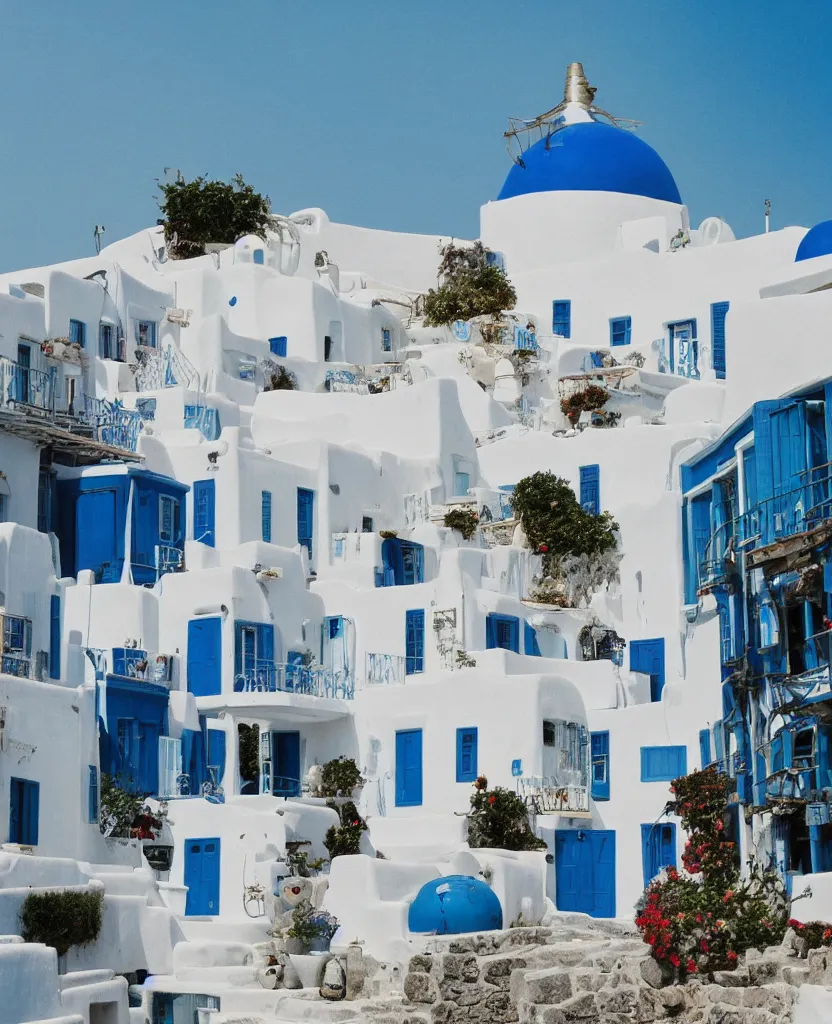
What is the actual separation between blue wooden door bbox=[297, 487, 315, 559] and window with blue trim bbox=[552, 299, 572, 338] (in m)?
15.4

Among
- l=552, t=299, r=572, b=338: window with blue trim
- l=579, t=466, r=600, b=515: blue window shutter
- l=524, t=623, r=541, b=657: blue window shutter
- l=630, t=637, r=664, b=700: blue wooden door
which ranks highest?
l=552, t=299, r=572, b=338: window with blue trim

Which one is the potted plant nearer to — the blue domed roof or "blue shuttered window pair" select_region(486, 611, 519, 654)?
"blue shuttered window pair" select_region(486, 611, 519, 654)

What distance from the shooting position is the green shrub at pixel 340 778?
4972cm

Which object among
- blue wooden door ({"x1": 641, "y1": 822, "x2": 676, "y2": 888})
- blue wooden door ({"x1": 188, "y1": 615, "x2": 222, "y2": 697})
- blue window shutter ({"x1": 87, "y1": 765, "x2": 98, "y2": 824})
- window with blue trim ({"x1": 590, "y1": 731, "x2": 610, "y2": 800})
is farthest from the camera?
blue wooden door ({"x1": 188, "y1": 615, "x2": 222, "y2": 697})

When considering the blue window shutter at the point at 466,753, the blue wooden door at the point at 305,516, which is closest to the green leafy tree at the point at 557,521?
the blue wooden door at the point at 305,516

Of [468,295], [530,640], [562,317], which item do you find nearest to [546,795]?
[530,640]

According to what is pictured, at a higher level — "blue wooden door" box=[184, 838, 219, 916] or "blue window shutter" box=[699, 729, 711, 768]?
"blue window shutter" box=[699, 729, 711, 768]

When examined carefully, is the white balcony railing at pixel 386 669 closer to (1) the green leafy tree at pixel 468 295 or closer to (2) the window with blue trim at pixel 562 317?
(1) the green leafy tree at pixel 468 295

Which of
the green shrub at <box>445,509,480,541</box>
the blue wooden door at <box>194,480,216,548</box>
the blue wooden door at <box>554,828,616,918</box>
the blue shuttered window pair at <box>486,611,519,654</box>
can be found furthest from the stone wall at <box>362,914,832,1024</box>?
the green shrub at <box>445,509,480,541</box>

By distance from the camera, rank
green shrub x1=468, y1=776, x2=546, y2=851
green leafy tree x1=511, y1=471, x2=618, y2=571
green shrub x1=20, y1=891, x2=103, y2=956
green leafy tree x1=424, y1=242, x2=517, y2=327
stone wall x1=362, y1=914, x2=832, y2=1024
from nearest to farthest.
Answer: stone wall x1=362, y1=914, x2=832, y2=1024 → green shrub x1=20, y1=891, x2=103, y2=956 → green shrub x1=468, y1=776, x2=546, y2=851 → green leafy tree x1=511, y1=471, x2=618, y2=571 → green leafy tree x1=424, y1=242, x2=517, y2=327

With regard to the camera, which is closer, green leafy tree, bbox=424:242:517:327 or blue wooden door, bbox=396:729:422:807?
blue wooden door, bbox=396:729:422:807

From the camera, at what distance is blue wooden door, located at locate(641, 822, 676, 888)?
158 ft

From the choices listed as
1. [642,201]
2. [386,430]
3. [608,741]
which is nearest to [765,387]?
[608,741]

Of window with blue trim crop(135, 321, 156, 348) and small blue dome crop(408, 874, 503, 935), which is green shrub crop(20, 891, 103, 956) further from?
window with blue trim crop(135, 321, 156, 348)
